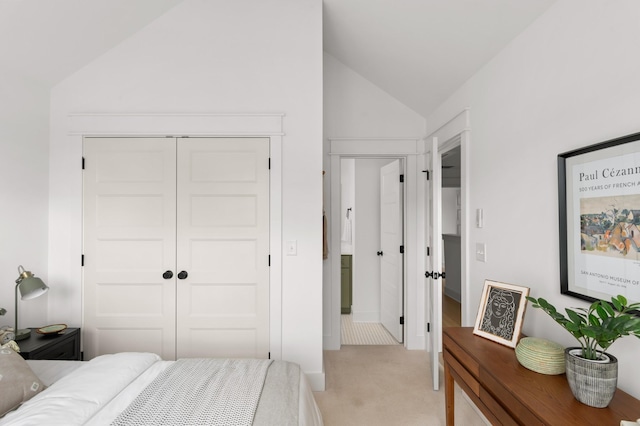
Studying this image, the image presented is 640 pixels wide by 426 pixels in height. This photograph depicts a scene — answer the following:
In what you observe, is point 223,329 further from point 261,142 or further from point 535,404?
point 535,404

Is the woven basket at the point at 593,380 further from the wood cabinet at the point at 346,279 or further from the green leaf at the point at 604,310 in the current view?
the wood cabinet at the point at 346,279

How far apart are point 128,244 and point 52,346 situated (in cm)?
80

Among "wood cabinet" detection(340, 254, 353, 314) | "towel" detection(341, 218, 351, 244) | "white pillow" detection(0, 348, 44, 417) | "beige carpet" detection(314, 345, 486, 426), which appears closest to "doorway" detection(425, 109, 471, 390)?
"beige carpet" detection(314, 345, 486, 426)

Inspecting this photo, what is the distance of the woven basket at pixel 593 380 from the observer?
1.09m

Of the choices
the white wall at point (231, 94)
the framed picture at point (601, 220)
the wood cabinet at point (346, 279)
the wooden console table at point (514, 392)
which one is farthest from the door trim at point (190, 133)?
the wood cabinet at point (346, 279)

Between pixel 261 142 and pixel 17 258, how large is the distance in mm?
1915

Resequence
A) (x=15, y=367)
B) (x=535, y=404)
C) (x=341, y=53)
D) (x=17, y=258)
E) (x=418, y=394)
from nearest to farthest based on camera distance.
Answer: (x=535, y=404), (x=15, y=367), (x=17, y=258), (x=418, y=394), (x=341, y=53)

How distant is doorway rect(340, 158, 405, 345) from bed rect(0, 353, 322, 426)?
7.30 ft

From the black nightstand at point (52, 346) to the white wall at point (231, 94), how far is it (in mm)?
320

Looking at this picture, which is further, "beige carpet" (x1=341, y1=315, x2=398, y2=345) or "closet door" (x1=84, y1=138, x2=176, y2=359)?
"beige carpet" (x1=341, y1=315, x2=398, y2=345)

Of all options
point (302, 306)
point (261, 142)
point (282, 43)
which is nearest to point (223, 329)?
point (302, 306)

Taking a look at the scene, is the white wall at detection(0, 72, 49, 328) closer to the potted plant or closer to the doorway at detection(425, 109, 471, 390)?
the doorway at detection(425, 109, 471, 390)

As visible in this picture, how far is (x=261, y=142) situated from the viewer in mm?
2570

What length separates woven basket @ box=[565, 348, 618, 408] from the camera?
1.09 metres
